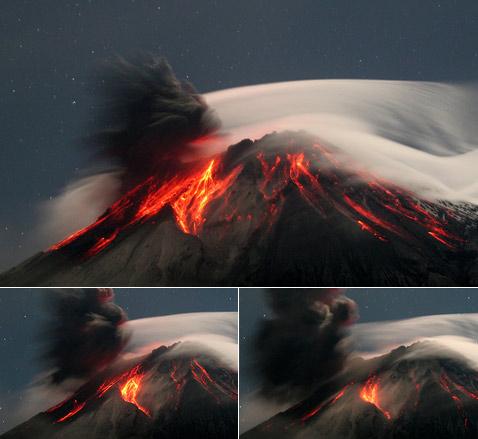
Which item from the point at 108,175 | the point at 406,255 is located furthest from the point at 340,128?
the point at 108,175

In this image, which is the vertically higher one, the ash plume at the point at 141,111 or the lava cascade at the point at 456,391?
the ash plume at the point at 141,111

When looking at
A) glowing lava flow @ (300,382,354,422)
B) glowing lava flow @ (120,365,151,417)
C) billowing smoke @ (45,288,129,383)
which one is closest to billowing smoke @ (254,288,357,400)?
glowing lava flow @ (300,382,354,422)

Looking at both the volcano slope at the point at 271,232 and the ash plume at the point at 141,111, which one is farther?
the ash plume at the point at 141,111

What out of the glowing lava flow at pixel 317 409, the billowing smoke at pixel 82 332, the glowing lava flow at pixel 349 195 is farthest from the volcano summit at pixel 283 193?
the glowing lava flow at pixel 317 409

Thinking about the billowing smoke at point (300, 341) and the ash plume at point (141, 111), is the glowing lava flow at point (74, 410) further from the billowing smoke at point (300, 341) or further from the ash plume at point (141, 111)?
the ash plume at point (141, 111)

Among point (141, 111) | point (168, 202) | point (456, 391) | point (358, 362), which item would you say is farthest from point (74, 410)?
point (456, 391)

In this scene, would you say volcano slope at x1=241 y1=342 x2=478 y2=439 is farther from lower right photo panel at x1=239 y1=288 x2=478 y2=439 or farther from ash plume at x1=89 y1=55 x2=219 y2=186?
ash plume at x1=89 y1=55 x2=219 y2=186

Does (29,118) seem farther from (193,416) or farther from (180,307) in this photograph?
(193,416)
